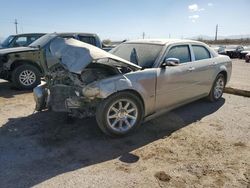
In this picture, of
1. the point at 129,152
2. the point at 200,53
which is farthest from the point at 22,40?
the point at 129,152

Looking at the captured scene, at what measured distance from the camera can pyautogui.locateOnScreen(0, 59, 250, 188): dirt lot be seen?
3.31 metres

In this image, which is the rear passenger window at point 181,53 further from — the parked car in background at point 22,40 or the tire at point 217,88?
the parked car in background at point 22,40

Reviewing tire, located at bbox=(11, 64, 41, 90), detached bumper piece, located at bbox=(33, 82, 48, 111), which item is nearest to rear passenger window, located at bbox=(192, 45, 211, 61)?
detached bumper piece, located at bbox=(33, 82, 48, 111)

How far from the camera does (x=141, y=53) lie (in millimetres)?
5250

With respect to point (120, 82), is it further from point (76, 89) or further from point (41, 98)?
point (41, 98)

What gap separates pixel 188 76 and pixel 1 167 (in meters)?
3.74

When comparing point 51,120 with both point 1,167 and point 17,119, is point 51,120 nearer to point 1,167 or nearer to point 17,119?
point 17,119

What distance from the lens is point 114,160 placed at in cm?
380

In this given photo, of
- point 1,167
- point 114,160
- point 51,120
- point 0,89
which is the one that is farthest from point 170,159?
point 0,89

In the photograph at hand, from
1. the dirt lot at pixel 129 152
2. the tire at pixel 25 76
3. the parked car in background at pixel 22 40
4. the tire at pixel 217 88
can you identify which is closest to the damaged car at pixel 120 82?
the dirt lot at pixel 129 152

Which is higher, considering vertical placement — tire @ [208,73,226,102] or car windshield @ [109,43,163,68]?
car windshield @ [109,43,163,68]

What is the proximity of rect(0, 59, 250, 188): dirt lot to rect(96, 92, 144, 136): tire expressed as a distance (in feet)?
0.58

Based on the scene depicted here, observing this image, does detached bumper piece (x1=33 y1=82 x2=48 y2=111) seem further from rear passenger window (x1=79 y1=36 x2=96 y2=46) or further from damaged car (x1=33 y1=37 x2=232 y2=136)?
rear passenger window (x1=79 y1=36 x2=96 y2=46)

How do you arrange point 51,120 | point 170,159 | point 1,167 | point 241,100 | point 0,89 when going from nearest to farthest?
point 1,167 → point 170,159 → point 51,120 → point 241,100 → point 0,89
